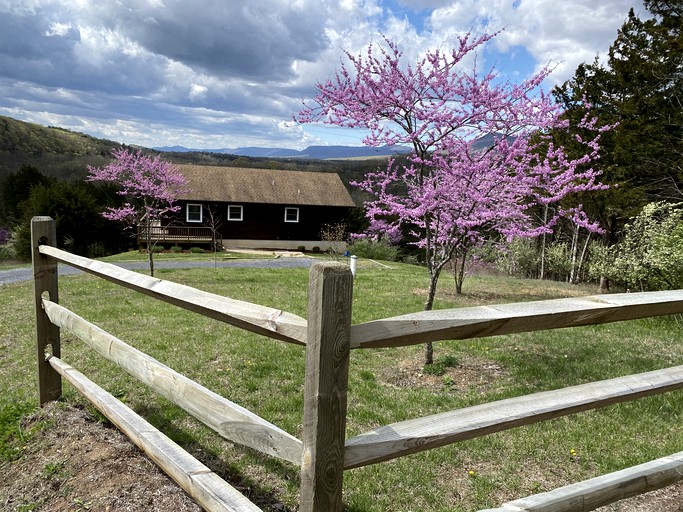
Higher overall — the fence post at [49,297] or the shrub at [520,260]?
the fence post at [49,297]

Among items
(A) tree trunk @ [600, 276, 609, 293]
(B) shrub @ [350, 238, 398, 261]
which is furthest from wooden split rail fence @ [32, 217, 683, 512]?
(B) shrub @ [350, 238, 398, 261]

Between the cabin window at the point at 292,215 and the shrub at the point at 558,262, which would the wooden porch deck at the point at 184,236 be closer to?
the cabin window at the point at 292,215

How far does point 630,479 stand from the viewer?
2389mm

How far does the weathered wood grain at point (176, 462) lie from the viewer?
2248mm

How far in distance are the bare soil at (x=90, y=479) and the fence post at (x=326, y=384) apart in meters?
1.56

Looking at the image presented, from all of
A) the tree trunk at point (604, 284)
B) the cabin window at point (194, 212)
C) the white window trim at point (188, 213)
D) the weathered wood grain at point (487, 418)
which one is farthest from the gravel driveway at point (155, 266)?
the weathered wood grain at point (487, 418)

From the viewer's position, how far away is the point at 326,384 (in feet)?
5.11

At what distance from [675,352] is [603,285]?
12.0 m

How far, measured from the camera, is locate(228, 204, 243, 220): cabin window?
33094 millimetres

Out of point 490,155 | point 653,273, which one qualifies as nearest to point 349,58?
point 490,155

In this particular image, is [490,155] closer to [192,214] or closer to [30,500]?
[30,500]

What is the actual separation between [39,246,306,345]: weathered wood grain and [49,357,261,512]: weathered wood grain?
35.0 inches

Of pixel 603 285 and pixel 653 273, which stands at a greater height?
pixel 653 273

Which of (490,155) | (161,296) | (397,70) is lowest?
(161,296)
